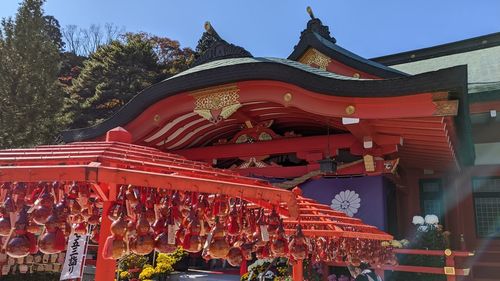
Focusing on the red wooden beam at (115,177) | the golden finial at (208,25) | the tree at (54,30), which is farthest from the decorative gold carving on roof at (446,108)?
the tree at (54,30)

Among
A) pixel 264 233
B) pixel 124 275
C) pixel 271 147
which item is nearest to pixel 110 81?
pixel 124 275

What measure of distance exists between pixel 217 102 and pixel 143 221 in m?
5.88

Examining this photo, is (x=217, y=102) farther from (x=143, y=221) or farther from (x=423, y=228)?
(x=143, y=221)

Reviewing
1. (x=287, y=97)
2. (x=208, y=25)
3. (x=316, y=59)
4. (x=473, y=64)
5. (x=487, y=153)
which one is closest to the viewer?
(x=287, y=97)

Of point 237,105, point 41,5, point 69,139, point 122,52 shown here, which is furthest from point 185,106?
point 122,52

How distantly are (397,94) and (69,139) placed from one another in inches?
290

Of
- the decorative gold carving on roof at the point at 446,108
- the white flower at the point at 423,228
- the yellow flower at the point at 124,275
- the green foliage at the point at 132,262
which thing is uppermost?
the decorative gold carving on roof at the point at 446,108

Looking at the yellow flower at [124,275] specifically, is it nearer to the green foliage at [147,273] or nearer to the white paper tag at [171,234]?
the green foliage at [147,273]

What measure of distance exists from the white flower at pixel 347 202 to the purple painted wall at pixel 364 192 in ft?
0.21

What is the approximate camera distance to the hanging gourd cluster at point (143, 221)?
226 centimetres

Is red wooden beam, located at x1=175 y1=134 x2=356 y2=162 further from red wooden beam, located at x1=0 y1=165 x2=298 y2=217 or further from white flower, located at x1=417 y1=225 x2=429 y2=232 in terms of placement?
red wooden beam, located at x1=0 y1=165 x2=298 y2=217

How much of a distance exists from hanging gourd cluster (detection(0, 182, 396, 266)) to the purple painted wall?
565 centimetres

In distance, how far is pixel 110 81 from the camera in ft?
102

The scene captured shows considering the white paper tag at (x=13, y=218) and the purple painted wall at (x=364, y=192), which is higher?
the purple painted wall at (x=364, y=192)
